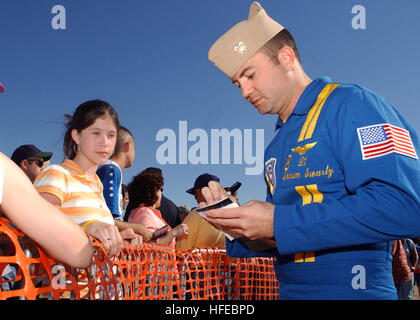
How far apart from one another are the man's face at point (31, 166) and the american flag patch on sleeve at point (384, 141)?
4.91m

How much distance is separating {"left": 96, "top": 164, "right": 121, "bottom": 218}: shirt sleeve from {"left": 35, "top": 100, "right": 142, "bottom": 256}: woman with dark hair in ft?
2.17

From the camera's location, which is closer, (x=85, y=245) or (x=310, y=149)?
(x=85, y=245)

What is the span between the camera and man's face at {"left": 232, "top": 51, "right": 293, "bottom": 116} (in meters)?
1.98

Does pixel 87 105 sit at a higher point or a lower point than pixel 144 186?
higher

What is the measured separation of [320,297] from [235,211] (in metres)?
0.46

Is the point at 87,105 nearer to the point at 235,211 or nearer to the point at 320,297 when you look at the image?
the point at 235,211

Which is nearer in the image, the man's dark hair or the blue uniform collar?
the blue uniform collar

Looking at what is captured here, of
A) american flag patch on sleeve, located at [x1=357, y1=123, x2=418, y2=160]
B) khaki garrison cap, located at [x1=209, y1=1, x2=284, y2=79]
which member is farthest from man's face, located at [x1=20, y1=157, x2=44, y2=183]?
american flag patch on sleeve, located at [x1=357, y1=123, x2=418, y2=160]

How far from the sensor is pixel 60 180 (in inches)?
104

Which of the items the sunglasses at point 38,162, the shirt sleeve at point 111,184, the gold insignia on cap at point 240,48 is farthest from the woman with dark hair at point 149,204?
the gold insignia on cap at point 240,48

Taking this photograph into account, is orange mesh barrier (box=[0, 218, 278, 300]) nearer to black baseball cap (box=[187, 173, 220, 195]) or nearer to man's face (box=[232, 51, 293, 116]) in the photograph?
man's face (box=[232, 51, 293, 116])

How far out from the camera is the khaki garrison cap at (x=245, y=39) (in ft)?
6.68
